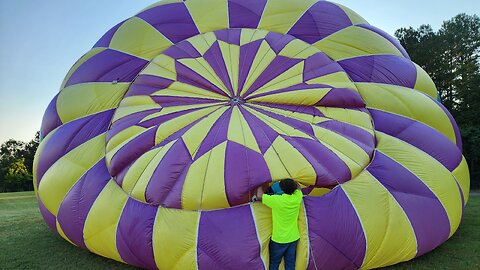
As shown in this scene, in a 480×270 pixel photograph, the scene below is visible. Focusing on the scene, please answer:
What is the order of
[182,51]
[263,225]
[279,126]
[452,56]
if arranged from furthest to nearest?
1. [452,56]
2. [182,51]
3. [279,126]
4. [263,225]

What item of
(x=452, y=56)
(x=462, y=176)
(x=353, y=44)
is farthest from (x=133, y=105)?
(x=452, y=56)

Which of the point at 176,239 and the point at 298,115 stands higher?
the point at 298,115

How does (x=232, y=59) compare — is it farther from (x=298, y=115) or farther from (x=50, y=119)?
(x=50, y=119)

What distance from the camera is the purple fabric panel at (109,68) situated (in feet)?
16.8

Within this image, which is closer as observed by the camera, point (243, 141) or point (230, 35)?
point (243, 141)

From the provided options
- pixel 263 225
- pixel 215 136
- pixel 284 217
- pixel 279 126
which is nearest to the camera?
pixel 284 217

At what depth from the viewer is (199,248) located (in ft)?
11.1

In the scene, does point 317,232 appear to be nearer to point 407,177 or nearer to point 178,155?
point 407,177

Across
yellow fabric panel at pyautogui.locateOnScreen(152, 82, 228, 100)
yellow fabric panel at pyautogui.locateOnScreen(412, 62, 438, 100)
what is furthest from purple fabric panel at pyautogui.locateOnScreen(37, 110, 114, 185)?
yellow fabric panel at pyautogui.locateOnScreen(412, 62, 438, 100)

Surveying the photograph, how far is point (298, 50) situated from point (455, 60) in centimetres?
2108

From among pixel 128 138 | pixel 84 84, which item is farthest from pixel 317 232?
pixel 84 84

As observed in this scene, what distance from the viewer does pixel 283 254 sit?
11.0ft

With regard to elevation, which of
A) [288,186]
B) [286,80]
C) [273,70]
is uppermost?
[273,70]

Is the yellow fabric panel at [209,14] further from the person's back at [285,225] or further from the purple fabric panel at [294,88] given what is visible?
the person's back at [285,225]
